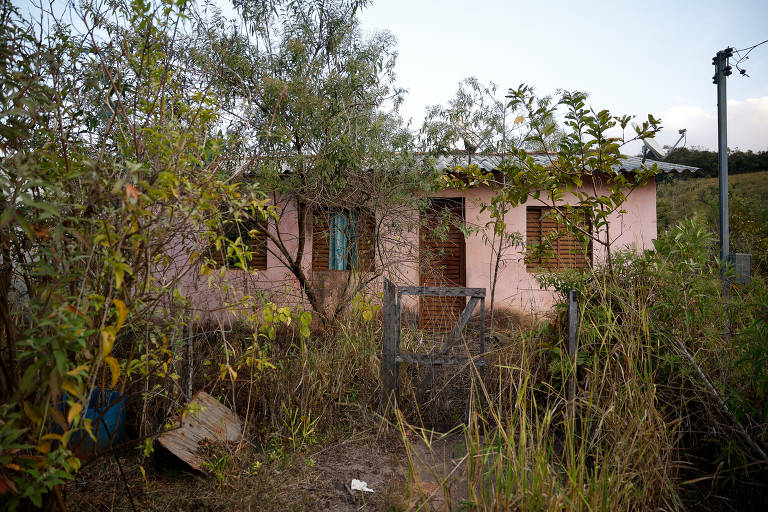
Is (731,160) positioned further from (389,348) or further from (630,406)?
(630,406)

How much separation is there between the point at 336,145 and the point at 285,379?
91.3 inches

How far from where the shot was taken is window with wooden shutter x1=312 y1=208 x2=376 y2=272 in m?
5.18

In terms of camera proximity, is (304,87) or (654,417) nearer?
(654,417)

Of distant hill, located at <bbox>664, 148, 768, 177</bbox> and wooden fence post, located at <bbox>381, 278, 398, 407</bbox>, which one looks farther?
distant hill, located at <bbox>664, 148, 768, 177</bbox>

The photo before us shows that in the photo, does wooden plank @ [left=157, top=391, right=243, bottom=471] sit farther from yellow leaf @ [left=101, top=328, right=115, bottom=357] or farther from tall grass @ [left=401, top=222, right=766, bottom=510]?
tall grass @ [left=401, top=222, right=766, bottom=510]

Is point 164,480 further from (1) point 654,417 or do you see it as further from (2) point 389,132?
(2) point 389,132

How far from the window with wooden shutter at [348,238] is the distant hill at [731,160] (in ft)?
65.3

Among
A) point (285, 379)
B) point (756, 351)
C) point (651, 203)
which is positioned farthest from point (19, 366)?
point (651, 203)

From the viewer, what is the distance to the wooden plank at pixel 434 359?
12.0ft

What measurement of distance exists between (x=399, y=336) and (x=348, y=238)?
6.25ft

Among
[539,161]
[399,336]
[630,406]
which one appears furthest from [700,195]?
[630,406]

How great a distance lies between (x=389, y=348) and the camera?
3.87 m

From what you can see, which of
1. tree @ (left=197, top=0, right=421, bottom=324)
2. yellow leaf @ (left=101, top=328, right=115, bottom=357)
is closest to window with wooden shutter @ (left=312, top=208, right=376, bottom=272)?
tree @ (left=197, top=0, right=421, bottom=324)

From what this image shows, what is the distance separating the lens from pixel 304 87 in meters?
4.48
